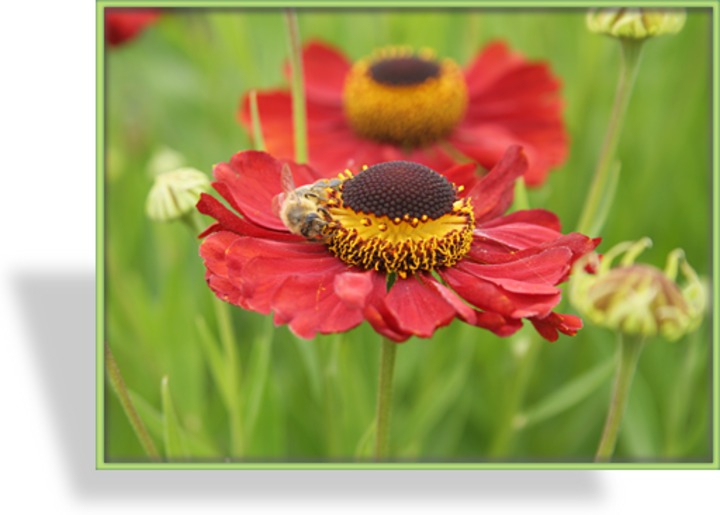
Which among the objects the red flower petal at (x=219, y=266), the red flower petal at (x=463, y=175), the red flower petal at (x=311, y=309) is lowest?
the red flower petal at (x=311, y=309)

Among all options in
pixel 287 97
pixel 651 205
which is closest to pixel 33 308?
pixel 287 97

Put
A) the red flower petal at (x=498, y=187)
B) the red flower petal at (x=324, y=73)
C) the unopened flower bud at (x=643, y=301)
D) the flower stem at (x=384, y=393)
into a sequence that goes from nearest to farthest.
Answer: the unopened flower bud at (x=643, y=301)
the flower stem at (x=384, y=393)
the red flower petal at (x=498, y=187)
the red flower petal at (x=324, y=73)

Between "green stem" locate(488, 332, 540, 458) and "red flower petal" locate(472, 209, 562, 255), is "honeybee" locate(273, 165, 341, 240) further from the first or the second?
"green stem" locate(488, 332, 540, 458)

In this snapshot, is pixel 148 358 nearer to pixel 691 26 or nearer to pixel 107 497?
pixel 107 497

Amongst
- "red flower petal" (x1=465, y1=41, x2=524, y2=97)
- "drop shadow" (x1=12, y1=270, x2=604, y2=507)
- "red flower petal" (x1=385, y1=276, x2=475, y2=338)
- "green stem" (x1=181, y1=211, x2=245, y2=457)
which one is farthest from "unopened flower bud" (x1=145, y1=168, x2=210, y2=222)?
"red flower petal" (x1=465, y1=41, x2=524, y2=97)

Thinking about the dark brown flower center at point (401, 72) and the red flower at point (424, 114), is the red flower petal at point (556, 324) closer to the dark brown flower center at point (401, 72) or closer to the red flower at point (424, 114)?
the red flower at point (424, 114)

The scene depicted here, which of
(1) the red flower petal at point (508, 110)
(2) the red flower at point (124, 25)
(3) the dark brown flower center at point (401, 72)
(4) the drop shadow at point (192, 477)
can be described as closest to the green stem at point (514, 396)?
(4) the drop shadow at point (192, 477)

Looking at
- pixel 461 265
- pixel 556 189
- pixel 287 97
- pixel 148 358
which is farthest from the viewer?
pixel 556 189

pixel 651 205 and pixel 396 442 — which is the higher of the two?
pixel 651 205
